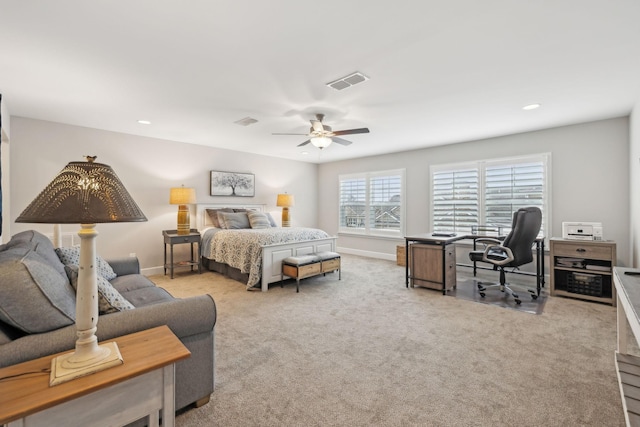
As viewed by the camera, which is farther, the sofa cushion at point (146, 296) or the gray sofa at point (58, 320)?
the sofa cushion at point (146, 296)

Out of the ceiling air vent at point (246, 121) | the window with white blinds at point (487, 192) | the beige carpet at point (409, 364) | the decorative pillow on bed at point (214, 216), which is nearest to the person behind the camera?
the beige carpet at point (409, 364)

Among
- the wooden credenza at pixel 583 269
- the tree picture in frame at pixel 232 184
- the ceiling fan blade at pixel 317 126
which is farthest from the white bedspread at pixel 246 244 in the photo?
the wooden credenza at pixel 583 269

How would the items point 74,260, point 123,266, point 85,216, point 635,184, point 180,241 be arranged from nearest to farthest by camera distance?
point 85,216 < point 74,260 < point 123,266 < point 635,184 < point 180,241

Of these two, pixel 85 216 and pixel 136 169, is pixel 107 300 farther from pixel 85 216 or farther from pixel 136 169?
pixel 136 169

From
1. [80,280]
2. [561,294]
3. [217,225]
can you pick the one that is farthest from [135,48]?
[561,294]

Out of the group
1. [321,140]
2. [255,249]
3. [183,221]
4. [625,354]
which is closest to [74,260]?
[255,249]

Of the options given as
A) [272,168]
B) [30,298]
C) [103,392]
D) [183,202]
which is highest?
[272,168]

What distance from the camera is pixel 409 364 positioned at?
7.40ft

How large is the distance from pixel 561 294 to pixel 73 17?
224 inches

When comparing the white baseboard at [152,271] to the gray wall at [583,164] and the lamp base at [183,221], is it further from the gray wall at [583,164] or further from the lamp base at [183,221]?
the gray wall at [583,164]

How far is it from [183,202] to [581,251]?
231 inches

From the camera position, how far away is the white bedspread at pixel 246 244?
4203mm

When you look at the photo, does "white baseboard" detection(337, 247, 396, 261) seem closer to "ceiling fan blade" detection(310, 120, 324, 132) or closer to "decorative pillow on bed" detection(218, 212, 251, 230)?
"decorative pillow on bed" detection(218, 212, 251, 230)

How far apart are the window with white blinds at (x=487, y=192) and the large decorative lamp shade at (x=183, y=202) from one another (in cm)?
453
